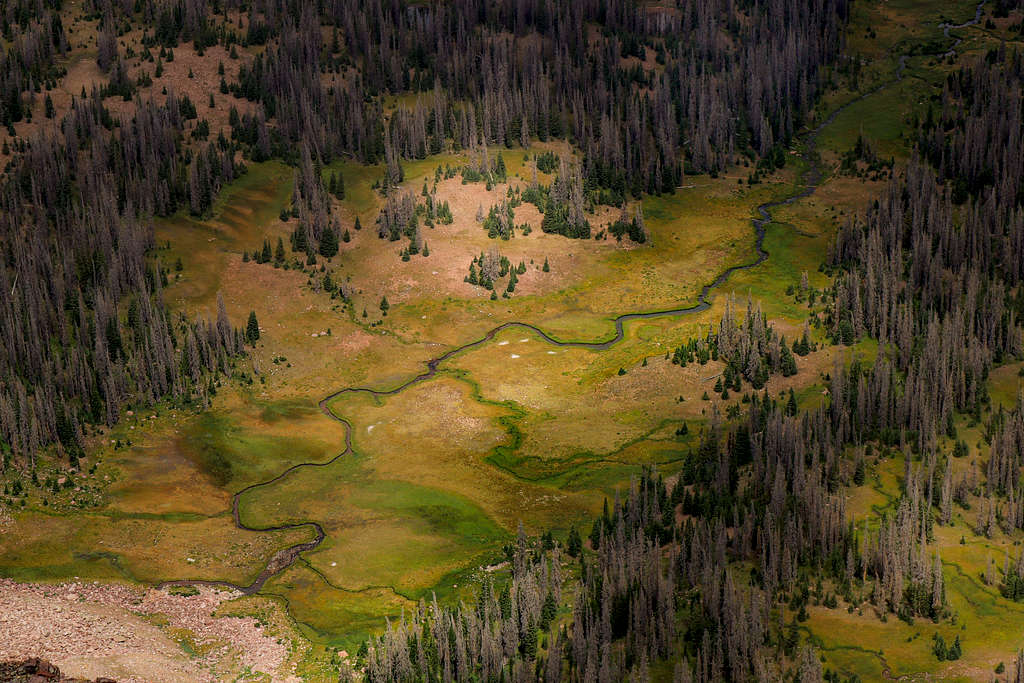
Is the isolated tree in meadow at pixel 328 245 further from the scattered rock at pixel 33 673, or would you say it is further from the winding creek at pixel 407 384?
the scattered rock at pixel 33 673

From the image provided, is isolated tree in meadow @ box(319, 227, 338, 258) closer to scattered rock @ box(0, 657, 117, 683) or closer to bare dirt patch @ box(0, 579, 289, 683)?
bare dirt patch @ box(0, 579, 289, 683)

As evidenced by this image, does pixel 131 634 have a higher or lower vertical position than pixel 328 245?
lower

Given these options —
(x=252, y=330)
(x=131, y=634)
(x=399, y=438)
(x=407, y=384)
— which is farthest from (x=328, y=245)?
(x=131, y=634)

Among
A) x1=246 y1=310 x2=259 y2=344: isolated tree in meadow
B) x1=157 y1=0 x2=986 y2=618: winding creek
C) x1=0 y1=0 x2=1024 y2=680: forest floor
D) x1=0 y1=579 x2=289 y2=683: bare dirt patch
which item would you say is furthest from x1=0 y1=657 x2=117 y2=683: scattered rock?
x1=246 y1=310 x2=259 y2=344: isolated tree in meadow

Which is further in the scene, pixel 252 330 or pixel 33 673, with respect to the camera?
pixel 252 330

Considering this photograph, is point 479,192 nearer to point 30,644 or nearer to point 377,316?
point 377,316

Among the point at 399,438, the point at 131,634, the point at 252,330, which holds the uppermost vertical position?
the point at 252,330

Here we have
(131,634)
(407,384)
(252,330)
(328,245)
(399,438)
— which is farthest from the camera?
(328,245)

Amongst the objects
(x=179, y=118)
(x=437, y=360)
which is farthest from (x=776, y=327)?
(x=179, y=118)

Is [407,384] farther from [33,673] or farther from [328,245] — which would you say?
[33,673]
